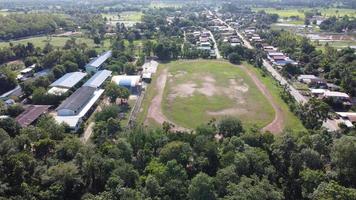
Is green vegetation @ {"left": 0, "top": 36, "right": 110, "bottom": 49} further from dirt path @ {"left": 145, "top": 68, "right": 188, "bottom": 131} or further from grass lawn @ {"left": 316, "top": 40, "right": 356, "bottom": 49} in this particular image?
grass lawn @ {"left": 316, "top": 40, "right": 356, "bottom": 49}

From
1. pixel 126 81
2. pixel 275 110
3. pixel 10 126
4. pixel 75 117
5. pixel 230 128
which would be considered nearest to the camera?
pixel 10 126

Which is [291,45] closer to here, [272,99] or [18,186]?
[272,99]

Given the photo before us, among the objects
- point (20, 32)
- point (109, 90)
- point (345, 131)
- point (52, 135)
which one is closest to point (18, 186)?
point (52, 135)

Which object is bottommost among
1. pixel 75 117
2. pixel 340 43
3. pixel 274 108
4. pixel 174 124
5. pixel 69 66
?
pixel 174 124

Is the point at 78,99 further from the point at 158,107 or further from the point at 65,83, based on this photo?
the point at 158,107

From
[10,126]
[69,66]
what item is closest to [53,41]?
[69,66]

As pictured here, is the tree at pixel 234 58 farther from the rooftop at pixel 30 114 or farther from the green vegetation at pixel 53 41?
the rooftop at pixel 30 114
